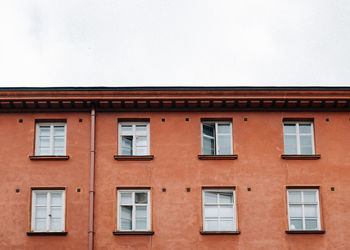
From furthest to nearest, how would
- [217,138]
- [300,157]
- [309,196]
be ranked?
[217,138]
[300,157]
[309,196]

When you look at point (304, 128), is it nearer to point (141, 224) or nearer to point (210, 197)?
point (210, 197)

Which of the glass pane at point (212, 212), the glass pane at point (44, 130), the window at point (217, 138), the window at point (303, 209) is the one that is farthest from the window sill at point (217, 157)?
the glass pane at point (44, 130)

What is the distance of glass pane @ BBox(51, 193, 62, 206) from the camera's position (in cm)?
2933

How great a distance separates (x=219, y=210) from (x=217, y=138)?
10.3ft

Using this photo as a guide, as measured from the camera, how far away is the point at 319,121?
30.5 metres

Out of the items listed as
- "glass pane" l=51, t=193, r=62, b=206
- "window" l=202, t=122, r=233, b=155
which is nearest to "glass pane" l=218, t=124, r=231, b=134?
"window" l=202, t=122, r=233, b=155

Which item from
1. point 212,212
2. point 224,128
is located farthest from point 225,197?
point 224,128

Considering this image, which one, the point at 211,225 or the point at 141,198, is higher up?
the point at 141,198

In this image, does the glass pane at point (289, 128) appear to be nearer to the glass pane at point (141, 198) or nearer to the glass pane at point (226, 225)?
the glass pane at point (226, 225)

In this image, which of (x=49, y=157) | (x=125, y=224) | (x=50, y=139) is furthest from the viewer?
(x=50, y=139)

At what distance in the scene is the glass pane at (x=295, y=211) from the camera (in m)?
29.3

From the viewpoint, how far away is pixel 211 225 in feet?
95.7

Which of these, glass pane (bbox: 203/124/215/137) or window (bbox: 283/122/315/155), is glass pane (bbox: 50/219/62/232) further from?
window (bbox: 283/122/315/155)

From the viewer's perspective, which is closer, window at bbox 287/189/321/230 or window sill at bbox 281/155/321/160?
window at bbox 287/189/321/230
